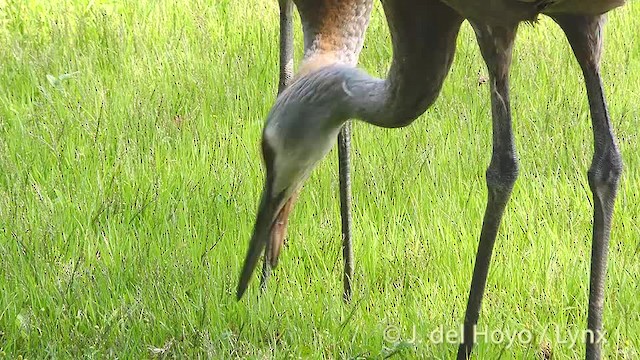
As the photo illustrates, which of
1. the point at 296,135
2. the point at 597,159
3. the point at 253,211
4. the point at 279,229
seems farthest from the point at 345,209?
the point at 597,159

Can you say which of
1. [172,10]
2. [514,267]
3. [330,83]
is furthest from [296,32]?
[330,83]

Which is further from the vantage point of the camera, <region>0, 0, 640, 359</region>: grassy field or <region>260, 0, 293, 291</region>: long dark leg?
<region>260, 0, 293, 291</region>: long dark leg

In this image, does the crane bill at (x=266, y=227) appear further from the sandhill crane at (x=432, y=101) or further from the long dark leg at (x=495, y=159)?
the long dark leg at (x=495, y=159)

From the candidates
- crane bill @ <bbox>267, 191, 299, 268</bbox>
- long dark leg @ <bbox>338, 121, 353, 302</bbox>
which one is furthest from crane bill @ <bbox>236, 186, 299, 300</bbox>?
long dark leg @ <bbox>338, 121, 353, 302</bbox>

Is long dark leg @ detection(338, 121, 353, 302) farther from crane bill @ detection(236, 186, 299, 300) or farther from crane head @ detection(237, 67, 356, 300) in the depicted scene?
crane head @ detection(237, 67, 356, 300)

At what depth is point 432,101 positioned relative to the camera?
2676mm

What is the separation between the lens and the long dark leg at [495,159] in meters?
2.61

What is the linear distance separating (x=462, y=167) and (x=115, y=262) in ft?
4.74

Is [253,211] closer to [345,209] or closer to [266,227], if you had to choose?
[345,209]

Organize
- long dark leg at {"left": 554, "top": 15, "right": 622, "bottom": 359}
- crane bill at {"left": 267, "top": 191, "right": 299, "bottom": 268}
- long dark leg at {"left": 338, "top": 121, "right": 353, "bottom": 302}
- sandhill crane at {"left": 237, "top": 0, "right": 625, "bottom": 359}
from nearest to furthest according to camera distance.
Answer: sandhill crane at {"left": 237, "top": 0, "right": 625, "bottom": 359}
long dark leg at {"left": 554, "top": 15, "right": 622, "bottom": 359}
crane bill at {"left": 267, "top": 191, "right": 299, "bottom": 268}
long dark leg at {"left": 338, "top": 121, "right": 353, "bottom": 302}

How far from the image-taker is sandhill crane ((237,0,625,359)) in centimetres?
260

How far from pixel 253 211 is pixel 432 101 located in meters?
1.58

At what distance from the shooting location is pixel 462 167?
4293mm

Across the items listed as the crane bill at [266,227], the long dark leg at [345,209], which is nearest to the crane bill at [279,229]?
the crane bill at [266,227]
